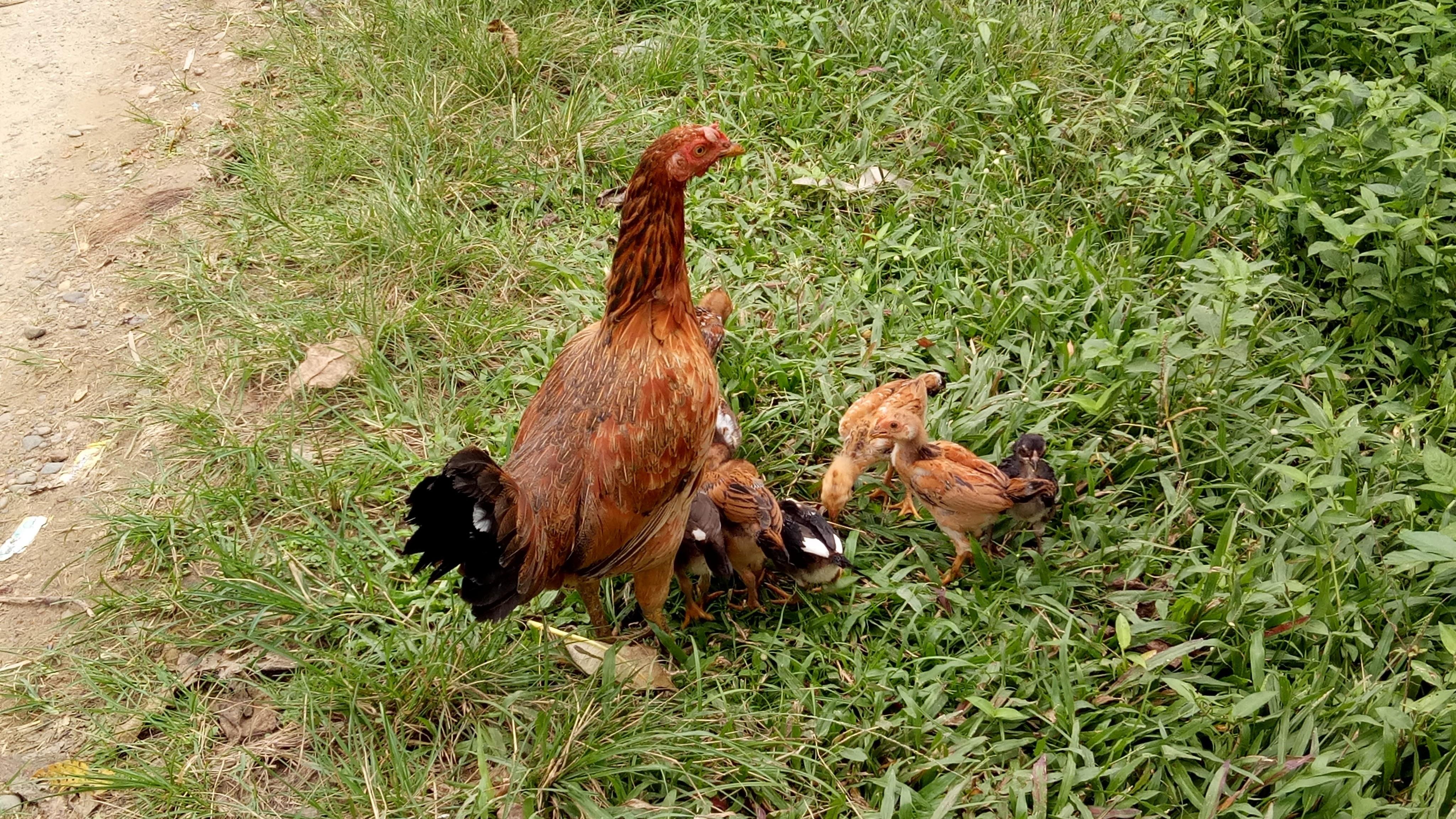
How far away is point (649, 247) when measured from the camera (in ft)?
11.4

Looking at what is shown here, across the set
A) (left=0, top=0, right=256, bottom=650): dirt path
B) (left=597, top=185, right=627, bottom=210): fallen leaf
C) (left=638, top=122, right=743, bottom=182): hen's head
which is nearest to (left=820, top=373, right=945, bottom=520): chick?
(left=638, top=122, right=743, bottom=182): hen's head

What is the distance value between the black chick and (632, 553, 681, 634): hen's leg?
0.06 m

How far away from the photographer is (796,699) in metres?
3.54

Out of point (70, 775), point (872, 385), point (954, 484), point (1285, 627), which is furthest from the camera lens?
point (872, 385)

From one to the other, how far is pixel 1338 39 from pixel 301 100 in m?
6.01

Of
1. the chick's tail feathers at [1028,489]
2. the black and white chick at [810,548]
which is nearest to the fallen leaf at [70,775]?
the black and white chick at [810,548]

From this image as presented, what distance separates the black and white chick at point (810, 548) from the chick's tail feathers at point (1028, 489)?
673 mm

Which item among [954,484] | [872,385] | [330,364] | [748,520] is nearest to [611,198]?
[330,364]

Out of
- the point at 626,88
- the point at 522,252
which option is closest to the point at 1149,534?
the point at 522,252

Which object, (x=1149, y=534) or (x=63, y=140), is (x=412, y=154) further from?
(x=1149, y=534)

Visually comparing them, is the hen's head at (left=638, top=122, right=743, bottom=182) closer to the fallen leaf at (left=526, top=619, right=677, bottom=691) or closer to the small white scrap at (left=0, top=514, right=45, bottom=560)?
the fallen leaf at (left=526, top=619, right=677, bottom=691)

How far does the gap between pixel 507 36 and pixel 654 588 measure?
164 inches

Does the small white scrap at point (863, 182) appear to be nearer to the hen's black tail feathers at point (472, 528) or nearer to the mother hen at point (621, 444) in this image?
the mother hen at point (621, 444)

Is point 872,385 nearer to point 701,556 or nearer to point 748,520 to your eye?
point 748,520
